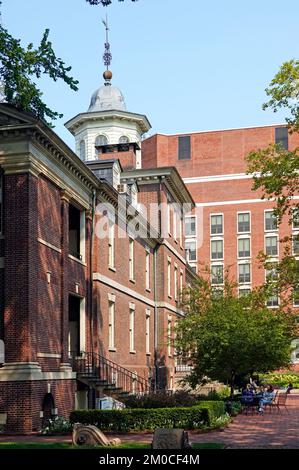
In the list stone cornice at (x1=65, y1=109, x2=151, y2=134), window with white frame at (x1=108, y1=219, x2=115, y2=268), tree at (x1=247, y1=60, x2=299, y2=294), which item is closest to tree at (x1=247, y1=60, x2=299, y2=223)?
tree at (x1=247, y1=60, x2=299, y2=294)

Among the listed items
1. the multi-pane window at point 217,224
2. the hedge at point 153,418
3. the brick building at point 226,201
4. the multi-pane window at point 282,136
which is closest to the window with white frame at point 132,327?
the hedge at point 153,418

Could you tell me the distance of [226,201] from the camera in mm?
85375

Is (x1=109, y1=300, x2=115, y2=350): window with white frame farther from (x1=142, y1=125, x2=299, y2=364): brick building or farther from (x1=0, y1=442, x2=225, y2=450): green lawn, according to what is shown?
(x1=142, y1=125, x2=299, y2=364): brick building

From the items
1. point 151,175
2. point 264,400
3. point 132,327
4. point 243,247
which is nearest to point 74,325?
point 132,327

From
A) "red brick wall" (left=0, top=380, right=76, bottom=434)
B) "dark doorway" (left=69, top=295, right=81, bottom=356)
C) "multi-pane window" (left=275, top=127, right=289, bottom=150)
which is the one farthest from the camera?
"multi-pane window" (left=275, top=127, right=289, bottom=150)

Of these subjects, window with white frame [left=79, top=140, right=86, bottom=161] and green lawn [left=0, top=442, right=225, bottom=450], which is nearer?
green lawn [left=0, top=442, right=225, bottom=450]

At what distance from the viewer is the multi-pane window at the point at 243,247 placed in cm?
8394

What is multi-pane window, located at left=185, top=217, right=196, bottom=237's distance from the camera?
86812mm

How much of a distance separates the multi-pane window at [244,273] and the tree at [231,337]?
158ft

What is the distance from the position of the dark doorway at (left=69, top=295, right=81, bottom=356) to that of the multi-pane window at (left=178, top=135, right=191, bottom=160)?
6079 centimetres

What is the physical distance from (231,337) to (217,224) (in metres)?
53.8

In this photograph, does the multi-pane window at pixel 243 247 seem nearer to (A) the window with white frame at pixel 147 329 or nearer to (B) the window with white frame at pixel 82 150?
(B) the window with white frame at pixel 82 150

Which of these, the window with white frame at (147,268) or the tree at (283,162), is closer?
the tree at (283,162)

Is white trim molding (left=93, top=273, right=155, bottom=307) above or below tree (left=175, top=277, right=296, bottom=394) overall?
above
